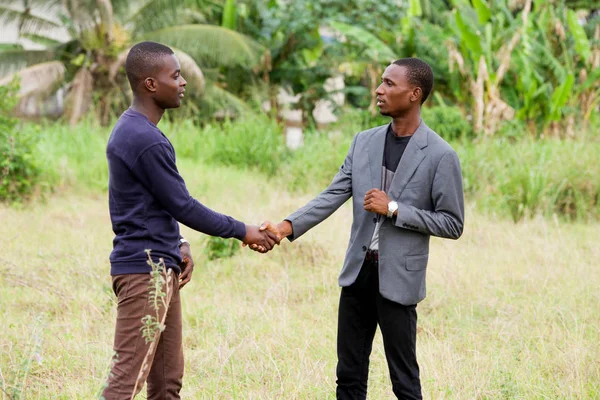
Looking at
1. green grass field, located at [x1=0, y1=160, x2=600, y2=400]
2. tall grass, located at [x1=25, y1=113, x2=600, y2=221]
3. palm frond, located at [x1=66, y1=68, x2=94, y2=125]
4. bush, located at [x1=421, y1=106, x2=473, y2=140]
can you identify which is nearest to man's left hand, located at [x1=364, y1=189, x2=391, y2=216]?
green grass field, located at [x1=0, y1=160, x2=600, y2=400]

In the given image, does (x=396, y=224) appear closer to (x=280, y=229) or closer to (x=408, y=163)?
(x=408, y=163)

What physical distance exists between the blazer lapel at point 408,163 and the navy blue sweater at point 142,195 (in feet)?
2.92

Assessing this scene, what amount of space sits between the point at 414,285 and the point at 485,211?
5.41 meters

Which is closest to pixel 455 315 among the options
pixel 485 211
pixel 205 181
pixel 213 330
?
pixel 213 330

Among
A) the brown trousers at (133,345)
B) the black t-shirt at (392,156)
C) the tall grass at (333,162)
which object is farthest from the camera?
the tall grass at (333,162)

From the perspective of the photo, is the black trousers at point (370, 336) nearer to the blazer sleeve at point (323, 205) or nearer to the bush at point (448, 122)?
the blazer sleeve at point (323, 205)

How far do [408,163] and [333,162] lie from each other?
6784mm

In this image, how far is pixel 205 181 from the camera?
973 centimetres

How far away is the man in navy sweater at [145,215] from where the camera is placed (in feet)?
8.84

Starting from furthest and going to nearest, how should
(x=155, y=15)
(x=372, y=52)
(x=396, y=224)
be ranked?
(x=155, y=15) → (x=372, y=52) → (x=396, y=224)

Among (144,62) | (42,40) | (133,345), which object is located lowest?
(42,40)

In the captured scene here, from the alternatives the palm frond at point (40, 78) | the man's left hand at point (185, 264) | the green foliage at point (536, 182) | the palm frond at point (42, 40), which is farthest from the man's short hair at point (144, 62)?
the palm frond at point (42, 40)

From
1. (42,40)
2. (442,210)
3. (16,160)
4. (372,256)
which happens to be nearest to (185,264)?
(372,256)

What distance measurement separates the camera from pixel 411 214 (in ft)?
10.0
